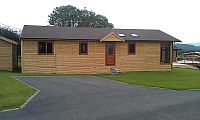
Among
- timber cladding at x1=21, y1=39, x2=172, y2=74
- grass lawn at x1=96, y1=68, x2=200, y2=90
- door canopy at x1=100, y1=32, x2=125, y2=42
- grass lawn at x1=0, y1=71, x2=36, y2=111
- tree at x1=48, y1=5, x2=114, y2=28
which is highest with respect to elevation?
tree at x1=48, y1=5, x2=114, y2=28

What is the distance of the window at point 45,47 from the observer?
29322mm

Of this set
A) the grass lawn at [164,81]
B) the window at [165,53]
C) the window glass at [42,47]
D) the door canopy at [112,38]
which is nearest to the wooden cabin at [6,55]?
the window glass at [42,47]

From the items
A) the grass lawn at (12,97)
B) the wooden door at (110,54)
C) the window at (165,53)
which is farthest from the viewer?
the window at (165,53)

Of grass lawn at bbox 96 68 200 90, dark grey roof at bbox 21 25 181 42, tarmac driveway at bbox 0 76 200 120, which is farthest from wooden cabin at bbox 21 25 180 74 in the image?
tarmac driveway at bbox 0 76 200 120

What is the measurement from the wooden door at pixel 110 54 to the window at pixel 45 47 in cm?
517

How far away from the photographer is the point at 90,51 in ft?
100

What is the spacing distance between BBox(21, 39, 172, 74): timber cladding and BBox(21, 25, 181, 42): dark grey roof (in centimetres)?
48

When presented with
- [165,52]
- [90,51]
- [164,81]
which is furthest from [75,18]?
[164,81]

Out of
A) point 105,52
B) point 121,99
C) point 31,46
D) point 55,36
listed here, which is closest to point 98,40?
point 105,52

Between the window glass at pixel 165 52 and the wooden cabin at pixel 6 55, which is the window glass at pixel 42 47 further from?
the window glass at pixel 165 52

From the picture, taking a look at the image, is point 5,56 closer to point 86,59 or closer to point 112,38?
point 86,59

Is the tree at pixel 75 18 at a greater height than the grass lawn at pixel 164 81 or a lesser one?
greater

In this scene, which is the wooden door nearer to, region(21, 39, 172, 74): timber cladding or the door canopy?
region(21, 39, 172, 74): timber cladding

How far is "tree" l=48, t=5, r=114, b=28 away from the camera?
72188mm
